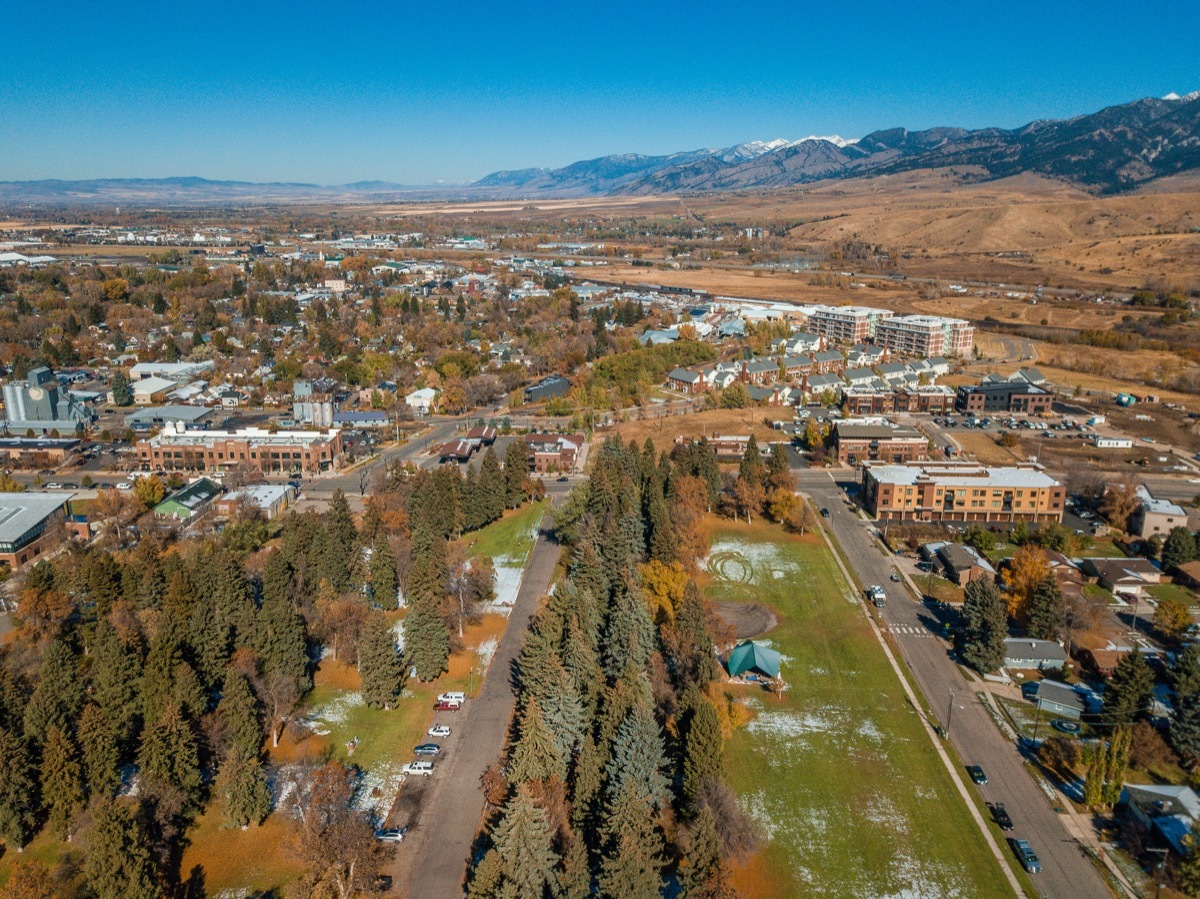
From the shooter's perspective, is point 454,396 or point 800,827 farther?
point 454,396

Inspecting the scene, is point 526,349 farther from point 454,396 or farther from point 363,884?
point 363,884

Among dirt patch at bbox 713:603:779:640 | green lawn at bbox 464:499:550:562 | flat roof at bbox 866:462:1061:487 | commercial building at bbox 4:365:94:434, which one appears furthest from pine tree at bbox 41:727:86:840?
commercial building at bbox 4:365:94:434

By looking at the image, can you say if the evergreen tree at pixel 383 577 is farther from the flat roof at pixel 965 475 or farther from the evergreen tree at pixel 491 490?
the flat roof at pixel 965 475

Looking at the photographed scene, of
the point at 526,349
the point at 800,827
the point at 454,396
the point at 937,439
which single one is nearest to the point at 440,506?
the point at 800,827

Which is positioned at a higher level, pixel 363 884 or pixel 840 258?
pixel 840 258

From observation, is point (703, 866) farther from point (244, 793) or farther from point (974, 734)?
point (244, 793)

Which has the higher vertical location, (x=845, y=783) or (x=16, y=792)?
(x=16, y=792)

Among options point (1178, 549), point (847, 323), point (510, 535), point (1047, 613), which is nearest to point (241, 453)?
point (510, 535)

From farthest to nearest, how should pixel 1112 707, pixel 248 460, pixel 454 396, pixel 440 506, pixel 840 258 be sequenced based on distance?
1. pixel 840 258
2. pixel 454 396
3. pixel 248 460
4. pixel 440 506
5. pixel 1112 707
